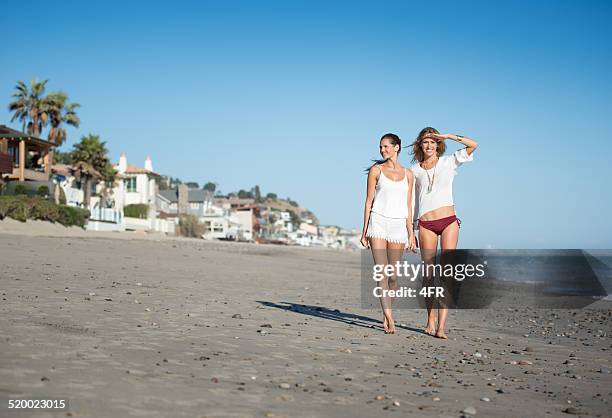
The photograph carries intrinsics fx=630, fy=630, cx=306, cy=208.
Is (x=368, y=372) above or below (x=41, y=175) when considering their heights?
below

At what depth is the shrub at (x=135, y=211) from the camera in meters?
68.8

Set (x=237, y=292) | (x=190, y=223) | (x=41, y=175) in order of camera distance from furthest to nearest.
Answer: (x=190, y=223) → (x=41, y=175) → (x=237, y=292)

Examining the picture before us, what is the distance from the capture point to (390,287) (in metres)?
6.89

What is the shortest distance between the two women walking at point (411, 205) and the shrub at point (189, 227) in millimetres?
73288

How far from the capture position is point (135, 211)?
69.0 metres

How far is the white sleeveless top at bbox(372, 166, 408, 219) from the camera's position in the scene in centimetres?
680

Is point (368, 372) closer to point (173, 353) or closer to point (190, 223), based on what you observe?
point (173, 353)

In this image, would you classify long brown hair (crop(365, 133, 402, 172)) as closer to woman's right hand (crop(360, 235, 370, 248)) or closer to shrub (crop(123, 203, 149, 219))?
woman's right hand (crop(360, 235, 370, 248))

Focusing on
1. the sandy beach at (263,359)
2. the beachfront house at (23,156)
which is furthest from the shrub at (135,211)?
the sandy beach at (263,359)

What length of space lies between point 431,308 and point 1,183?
37.9 m

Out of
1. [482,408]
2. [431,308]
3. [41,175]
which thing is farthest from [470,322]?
[41,175]

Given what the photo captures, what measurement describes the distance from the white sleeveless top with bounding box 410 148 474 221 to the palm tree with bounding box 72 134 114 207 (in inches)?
2032

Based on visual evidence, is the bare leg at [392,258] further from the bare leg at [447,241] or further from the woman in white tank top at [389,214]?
the bare leg at [447,241]

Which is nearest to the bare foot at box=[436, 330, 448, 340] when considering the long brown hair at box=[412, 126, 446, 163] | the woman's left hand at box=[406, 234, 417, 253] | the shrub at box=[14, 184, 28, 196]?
the woman's left hand at box=[406, 234, 417, 253]
